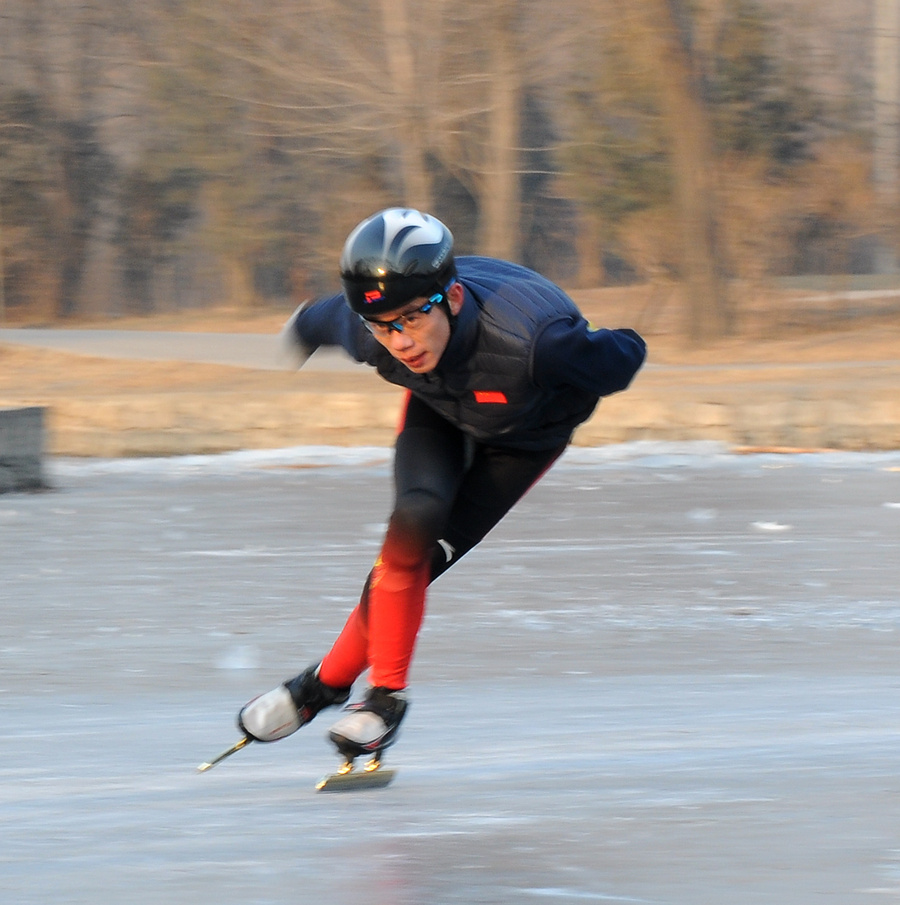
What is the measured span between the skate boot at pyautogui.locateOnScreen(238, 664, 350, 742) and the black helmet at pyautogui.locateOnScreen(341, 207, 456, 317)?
3.18 ft

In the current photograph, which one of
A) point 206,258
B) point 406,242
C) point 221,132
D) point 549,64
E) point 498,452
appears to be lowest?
point 206,258

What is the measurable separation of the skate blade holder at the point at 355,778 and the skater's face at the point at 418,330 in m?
0.96

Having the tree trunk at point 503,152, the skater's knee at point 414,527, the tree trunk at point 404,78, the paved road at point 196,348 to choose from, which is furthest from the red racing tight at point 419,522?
the tree trunk at point 503,152

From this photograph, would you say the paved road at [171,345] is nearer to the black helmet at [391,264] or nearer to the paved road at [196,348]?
the paved road at [196,348]

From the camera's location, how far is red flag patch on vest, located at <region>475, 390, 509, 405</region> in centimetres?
370

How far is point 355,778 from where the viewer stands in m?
3.82

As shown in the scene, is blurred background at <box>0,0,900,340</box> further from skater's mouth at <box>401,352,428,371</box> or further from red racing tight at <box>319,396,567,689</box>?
skater's mouth at <box>401,352,428,371</box>

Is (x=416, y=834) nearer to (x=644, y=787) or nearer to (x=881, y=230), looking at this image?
(x=644, y=787)

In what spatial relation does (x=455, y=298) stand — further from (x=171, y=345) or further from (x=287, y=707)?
(x=171, y=345)

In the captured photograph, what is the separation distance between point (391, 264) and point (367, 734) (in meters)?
1.09

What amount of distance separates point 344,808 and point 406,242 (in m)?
1.27

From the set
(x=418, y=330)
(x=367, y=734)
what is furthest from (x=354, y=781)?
(x=418, y=330)

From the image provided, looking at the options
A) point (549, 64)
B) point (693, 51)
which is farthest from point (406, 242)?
point (549, 64)

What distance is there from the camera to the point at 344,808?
11.9ft
